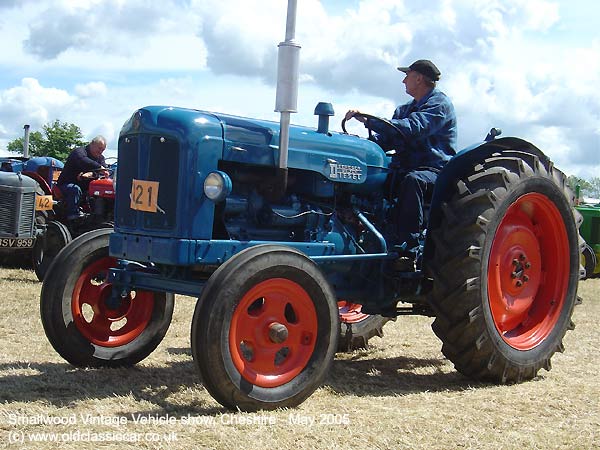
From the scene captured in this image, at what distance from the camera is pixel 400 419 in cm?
418

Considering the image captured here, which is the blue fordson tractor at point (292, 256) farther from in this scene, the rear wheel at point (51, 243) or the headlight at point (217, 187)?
the rear wheel at point (51, 243)

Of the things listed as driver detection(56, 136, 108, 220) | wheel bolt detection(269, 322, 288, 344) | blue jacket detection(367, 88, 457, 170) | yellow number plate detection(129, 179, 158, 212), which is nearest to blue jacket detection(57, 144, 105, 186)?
driver detection(56, 136, 108, 220)

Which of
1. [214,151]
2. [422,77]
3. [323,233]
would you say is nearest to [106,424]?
[214,151]

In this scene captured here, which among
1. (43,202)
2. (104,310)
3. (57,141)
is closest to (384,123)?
(104,310)

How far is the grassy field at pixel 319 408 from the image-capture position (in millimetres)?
3764

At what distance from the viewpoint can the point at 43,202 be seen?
36.3 feet

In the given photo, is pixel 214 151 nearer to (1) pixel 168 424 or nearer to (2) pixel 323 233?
(2) pixel 323 233

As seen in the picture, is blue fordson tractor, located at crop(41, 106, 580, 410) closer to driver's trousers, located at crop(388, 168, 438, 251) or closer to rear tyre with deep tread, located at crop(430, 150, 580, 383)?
rear tyre with deep tread, located at crop(430, 150, 580, 383)

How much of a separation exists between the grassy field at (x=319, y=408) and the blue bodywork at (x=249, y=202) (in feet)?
2.07

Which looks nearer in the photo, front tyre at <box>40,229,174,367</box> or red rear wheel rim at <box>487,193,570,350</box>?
front tyre at <box>40,229,174,367</box>

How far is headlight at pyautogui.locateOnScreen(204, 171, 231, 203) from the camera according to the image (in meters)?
4.55

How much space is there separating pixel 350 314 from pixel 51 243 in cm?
525

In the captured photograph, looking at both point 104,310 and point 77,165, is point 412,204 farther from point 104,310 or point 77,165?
point 77,165

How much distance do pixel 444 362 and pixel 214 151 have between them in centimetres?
258
